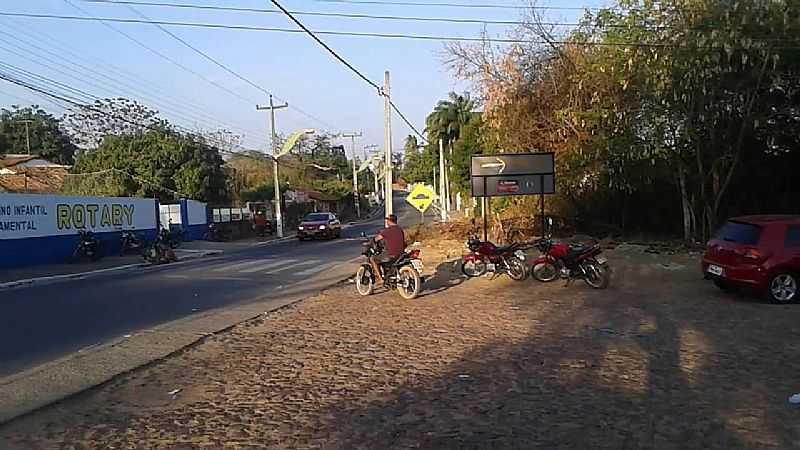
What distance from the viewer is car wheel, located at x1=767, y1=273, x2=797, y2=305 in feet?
44.8

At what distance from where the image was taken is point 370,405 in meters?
6.98

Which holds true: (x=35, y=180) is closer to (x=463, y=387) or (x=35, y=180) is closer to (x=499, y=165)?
(x=499, y=165)

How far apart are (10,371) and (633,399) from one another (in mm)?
6584

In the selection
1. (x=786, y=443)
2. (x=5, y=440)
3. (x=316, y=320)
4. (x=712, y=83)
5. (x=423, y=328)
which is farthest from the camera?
(x=712, y=83)

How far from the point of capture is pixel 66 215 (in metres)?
27.6

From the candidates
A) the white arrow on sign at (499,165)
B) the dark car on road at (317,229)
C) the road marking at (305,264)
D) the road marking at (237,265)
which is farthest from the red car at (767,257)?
the dark car on road at (317,229)

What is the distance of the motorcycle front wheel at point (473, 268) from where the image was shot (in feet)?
61.8

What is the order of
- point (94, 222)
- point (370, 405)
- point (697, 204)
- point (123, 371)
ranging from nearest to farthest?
1. point (370, 405)
2. point (123, 371)
3. point (697, 204)
4. point (94, 222)

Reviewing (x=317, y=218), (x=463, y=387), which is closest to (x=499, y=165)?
(x=463, y=387)

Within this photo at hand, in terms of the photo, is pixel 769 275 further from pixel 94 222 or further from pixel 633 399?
pixel 94 222

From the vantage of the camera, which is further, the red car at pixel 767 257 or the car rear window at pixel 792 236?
the car rear window at pixel 792 236

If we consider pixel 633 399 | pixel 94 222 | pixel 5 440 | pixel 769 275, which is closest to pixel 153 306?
pixel 5 440

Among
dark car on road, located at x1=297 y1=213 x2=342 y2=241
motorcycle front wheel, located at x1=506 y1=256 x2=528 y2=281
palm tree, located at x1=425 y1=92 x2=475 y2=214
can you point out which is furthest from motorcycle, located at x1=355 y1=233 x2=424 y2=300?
palm tree, located at x1=425 y1=92 x2=475 y2=214

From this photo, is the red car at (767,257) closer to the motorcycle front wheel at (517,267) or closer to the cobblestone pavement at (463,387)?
the cobblestone pavement at (463,387)
